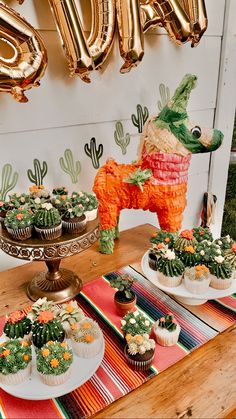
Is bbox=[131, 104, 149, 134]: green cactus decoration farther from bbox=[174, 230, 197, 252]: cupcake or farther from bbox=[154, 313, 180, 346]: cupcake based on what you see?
bbox=[154, 313, 180, 346]: cupcake

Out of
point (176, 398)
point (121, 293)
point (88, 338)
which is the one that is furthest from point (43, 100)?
point (176, 398)

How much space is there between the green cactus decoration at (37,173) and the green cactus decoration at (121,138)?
309 mm

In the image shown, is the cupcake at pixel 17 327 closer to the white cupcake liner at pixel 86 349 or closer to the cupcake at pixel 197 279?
the white cupcake liner at pixel 86 349

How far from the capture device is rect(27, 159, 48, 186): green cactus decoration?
120 centimetres

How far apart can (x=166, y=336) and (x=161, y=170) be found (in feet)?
1.75

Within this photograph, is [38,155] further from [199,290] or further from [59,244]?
[199,290]

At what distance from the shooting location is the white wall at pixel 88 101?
1.12 m

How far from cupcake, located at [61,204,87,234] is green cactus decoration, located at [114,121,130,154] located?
19.4 inches

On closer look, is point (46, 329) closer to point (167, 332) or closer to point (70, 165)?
point (167, 332)

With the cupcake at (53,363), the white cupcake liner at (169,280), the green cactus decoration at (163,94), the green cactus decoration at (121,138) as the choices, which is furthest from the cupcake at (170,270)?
the green cactus decoration at (163,94)

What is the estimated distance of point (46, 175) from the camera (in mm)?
1244

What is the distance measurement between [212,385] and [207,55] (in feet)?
4.27

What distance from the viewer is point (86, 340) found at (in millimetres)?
759

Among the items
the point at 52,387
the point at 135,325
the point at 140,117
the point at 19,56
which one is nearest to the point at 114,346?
the point at 135,325
